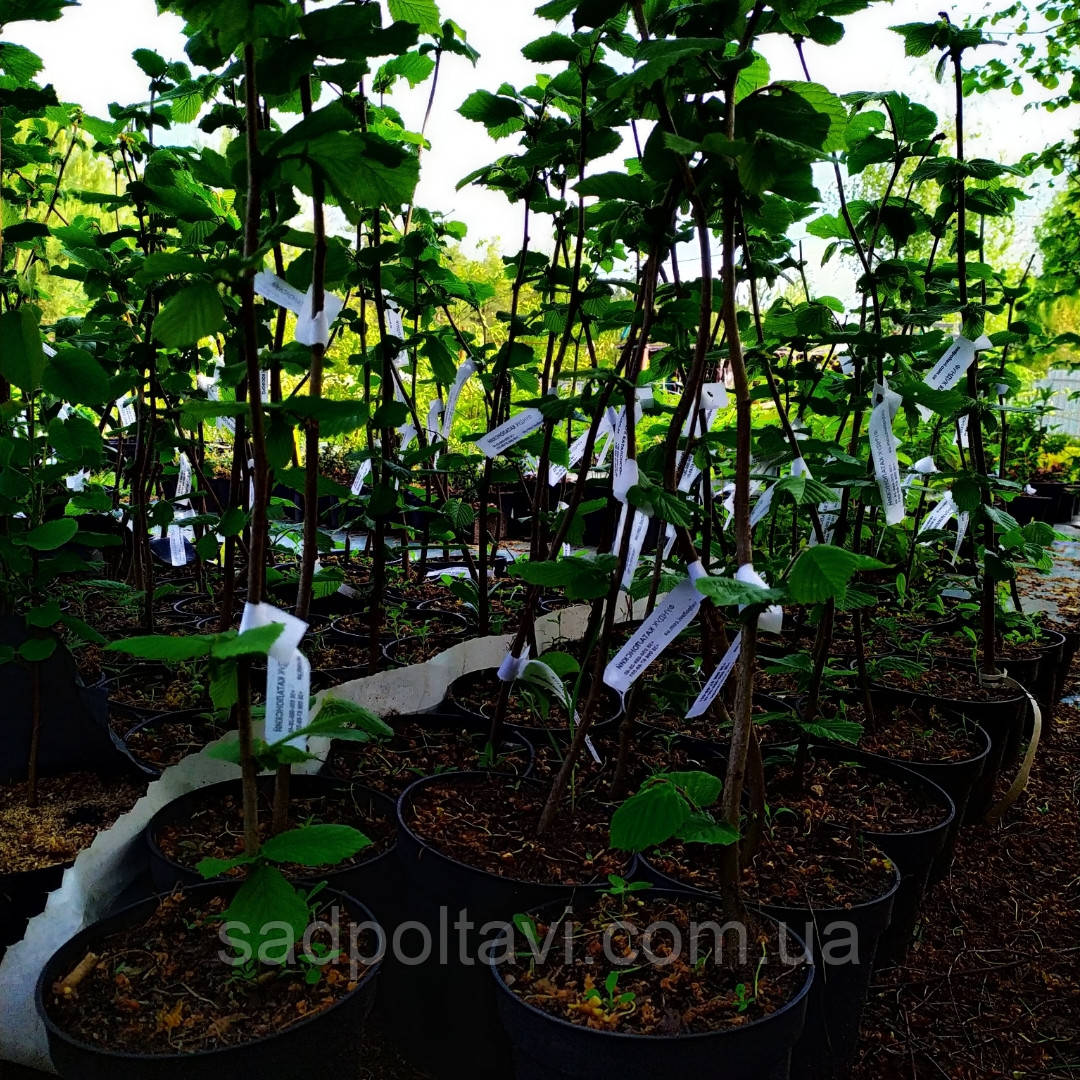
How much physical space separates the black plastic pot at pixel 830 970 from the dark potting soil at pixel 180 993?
557 millimetres

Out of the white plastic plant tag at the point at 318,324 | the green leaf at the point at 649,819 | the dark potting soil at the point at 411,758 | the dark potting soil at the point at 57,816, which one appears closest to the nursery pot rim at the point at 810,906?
the green leaf at the point at 649,819

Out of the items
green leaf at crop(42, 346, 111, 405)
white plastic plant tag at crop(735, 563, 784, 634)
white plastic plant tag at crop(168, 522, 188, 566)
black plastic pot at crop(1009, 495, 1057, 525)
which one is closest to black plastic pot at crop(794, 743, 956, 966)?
white plastic plant tag at crop(735, 563, 784, 634)

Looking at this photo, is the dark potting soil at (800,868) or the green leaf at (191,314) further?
the dark potting soil at (800,868)

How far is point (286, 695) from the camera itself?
105cm

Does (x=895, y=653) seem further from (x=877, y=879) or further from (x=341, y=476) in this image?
(x=341, y=476)

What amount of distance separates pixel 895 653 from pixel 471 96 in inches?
77.0

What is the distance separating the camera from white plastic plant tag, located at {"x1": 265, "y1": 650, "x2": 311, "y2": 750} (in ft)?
3.42

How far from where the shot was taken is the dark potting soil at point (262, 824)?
58.4 inches

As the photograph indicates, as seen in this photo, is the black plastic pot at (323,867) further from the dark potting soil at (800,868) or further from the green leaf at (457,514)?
the green leaf at (457,514)

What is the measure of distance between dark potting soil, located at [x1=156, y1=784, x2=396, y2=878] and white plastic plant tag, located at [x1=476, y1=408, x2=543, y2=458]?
655 mm

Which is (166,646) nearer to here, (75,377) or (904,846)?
(75,377)

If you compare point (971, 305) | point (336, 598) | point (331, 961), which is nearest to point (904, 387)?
point (971, 305)

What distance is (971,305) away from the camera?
1.99 metres

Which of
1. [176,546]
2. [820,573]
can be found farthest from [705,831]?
[176,546]
